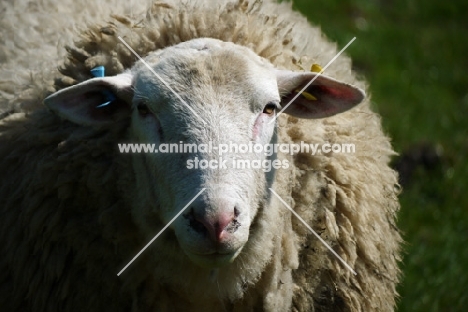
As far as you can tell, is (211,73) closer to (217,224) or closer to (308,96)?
(308,96)

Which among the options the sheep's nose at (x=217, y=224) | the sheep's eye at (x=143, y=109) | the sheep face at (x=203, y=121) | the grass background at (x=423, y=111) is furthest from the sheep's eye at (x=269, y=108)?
the grass background at (x=423, y=111)

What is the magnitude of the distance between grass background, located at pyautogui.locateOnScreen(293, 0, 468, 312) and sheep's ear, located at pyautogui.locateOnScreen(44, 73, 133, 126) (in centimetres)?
213

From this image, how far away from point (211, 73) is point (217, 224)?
2.36 feet

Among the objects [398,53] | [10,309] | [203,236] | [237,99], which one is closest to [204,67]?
[237,99]

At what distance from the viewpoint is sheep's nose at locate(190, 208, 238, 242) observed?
3.01 m

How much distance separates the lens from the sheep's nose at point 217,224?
3014 millimetres

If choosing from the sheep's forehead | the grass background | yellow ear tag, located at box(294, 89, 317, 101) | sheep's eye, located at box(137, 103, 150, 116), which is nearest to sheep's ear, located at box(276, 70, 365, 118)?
yellow ear tag, located at box(294, 89, 317, 101)

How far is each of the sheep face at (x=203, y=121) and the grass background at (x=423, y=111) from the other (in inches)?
71.1

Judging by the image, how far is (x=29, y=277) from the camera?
3756 mm

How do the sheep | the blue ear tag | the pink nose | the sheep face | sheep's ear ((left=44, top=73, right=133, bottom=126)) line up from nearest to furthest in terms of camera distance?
the pink nose → the sheep face → the sheep → sheep's ear ((left=44, top=73, right=133, bottom=126)) → the blue ear tag

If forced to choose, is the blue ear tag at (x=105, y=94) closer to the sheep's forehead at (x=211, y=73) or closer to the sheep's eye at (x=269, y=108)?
the sheep's forehead at (x=211, y=73)

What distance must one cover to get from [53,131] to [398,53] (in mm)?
6065

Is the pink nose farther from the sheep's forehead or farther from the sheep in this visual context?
the sheep's forehead

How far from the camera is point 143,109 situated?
11.6 feet
